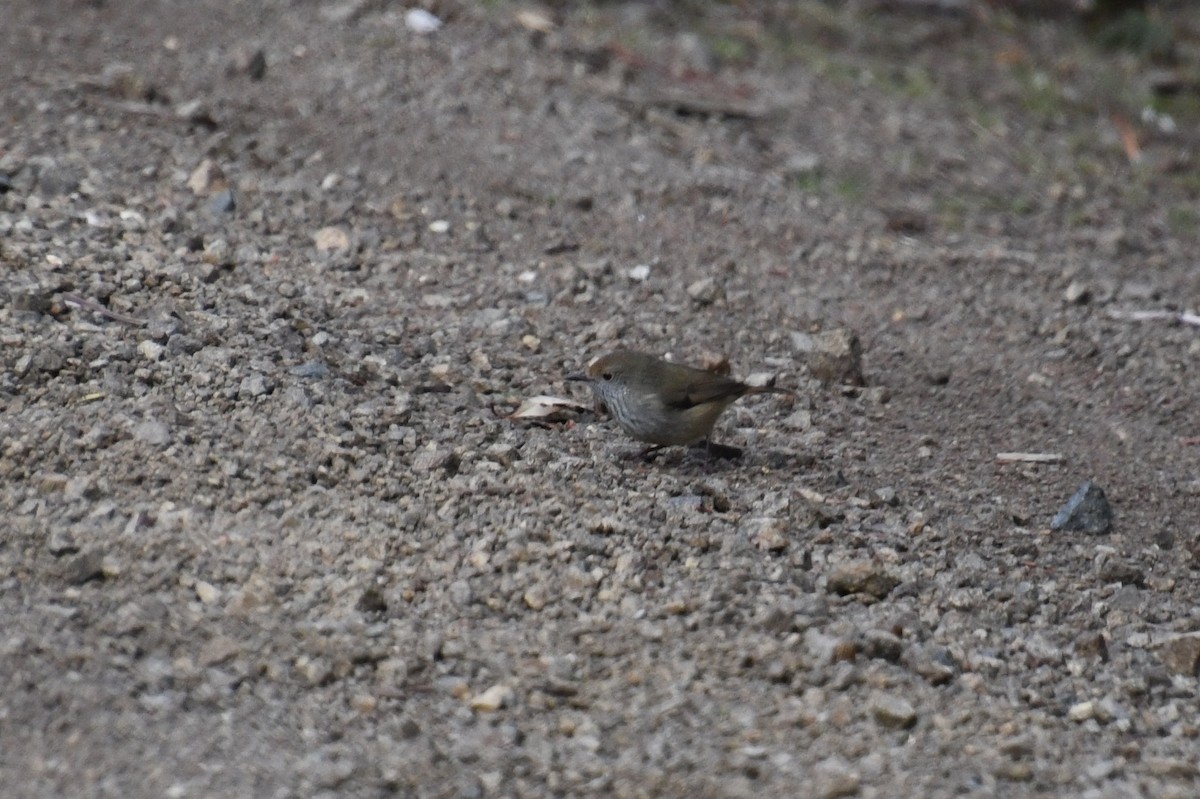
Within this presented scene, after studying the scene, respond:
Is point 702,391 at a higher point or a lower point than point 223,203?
higher

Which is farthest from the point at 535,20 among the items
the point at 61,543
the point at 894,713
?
the point at 894,713

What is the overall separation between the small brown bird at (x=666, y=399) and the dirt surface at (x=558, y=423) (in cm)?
14

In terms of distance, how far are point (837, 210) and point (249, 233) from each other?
3122 mm

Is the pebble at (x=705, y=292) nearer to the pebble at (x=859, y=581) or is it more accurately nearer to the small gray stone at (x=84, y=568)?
the pebble at (x=859, y=581)

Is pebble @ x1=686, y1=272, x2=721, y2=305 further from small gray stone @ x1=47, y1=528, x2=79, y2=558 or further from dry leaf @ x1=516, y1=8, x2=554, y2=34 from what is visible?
small gray stone @ x1=47, y1=528, x2=79, y2=558

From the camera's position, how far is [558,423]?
19.5ft

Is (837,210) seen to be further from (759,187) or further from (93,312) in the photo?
(93,312)

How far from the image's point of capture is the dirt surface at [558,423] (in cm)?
421

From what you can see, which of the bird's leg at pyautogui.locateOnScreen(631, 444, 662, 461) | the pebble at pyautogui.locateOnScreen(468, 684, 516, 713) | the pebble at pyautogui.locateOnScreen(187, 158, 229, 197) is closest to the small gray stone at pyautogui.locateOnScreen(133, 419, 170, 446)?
the pebble at pyautogui.locateOnScreen(468, 684, 516, 713)

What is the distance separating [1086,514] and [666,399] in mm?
1518

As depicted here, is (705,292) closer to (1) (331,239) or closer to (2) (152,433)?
(1) (331,239)

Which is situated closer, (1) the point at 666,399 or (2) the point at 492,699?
(2) the point at 492,699

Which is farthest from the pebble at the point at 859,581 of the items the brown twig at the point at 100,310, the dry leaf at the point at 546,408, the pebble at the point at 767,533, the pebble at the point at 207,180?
the pebble at the point at 207,180

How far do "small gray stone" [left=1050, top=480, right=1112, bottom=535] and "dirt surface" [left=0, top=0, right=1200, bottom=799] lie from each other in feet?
0.33
